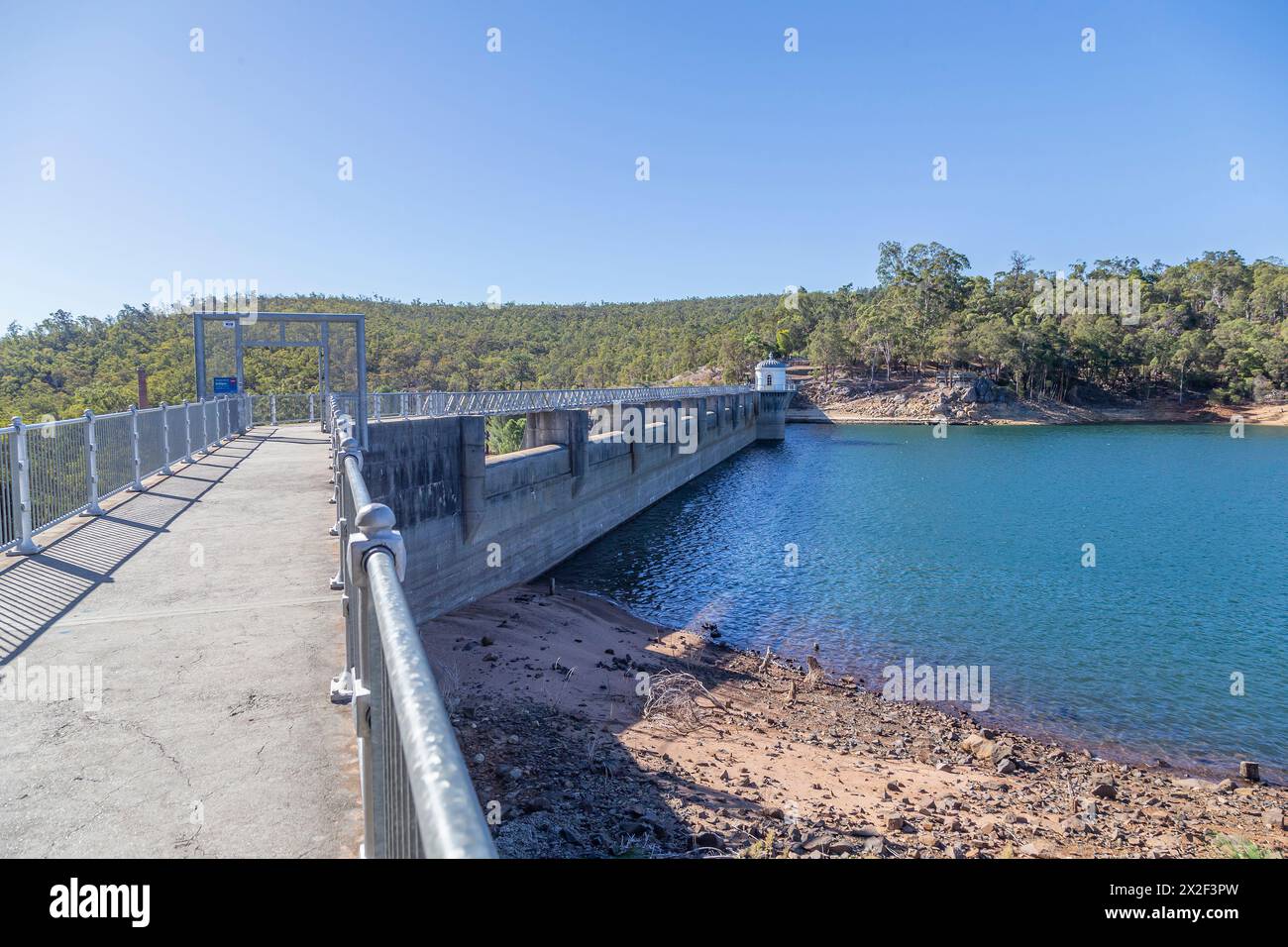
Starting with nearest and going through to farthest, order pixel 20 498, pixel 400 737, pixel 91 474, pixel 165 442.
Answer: pixel 400 737 → pixel 20 498 → pixel 91 474 → pixel 165 442

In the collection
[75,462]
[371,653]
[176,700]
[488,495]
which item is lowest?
[488,495]

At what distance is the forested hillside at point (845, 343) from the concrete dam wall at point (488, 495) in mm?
11913

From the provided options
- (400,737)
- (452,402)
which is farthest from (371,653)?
(452,402)

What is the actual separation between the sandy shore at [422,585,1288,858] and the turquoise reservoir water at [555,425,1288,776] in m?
1.49

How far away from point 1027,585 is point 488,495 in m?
13.8

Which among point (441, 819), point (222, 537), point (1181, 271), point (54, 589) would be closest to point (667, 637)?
point (222, 537)

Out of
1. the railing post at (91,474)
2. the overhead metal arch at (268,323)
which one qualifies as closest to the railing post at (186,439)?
the overhead metal arch at (268,323)

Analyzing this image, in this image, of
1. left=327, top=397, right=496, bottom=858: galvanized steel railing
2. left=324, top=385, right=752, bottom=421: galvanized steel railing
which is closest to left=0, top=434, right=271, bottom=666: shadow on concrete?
left=327, top=397, right=496, bottom=858: galvanized steel railing

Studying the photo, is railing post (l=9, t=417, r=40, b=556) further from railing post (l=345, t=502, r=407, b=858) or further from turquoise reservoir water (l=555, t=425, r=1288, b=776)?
turquoise reservoir water (l=555, t=425, r=1288, b=776)

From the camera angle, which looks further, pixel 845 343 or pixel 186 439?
pixel 845 343

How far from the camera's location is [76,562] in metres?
7.71

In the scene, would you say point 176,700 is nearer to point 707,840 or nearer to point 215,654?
point 215,654

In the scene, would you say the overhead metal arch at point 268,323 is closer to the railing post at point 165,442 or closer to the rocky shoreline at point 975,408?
the railing post at point 165,442
